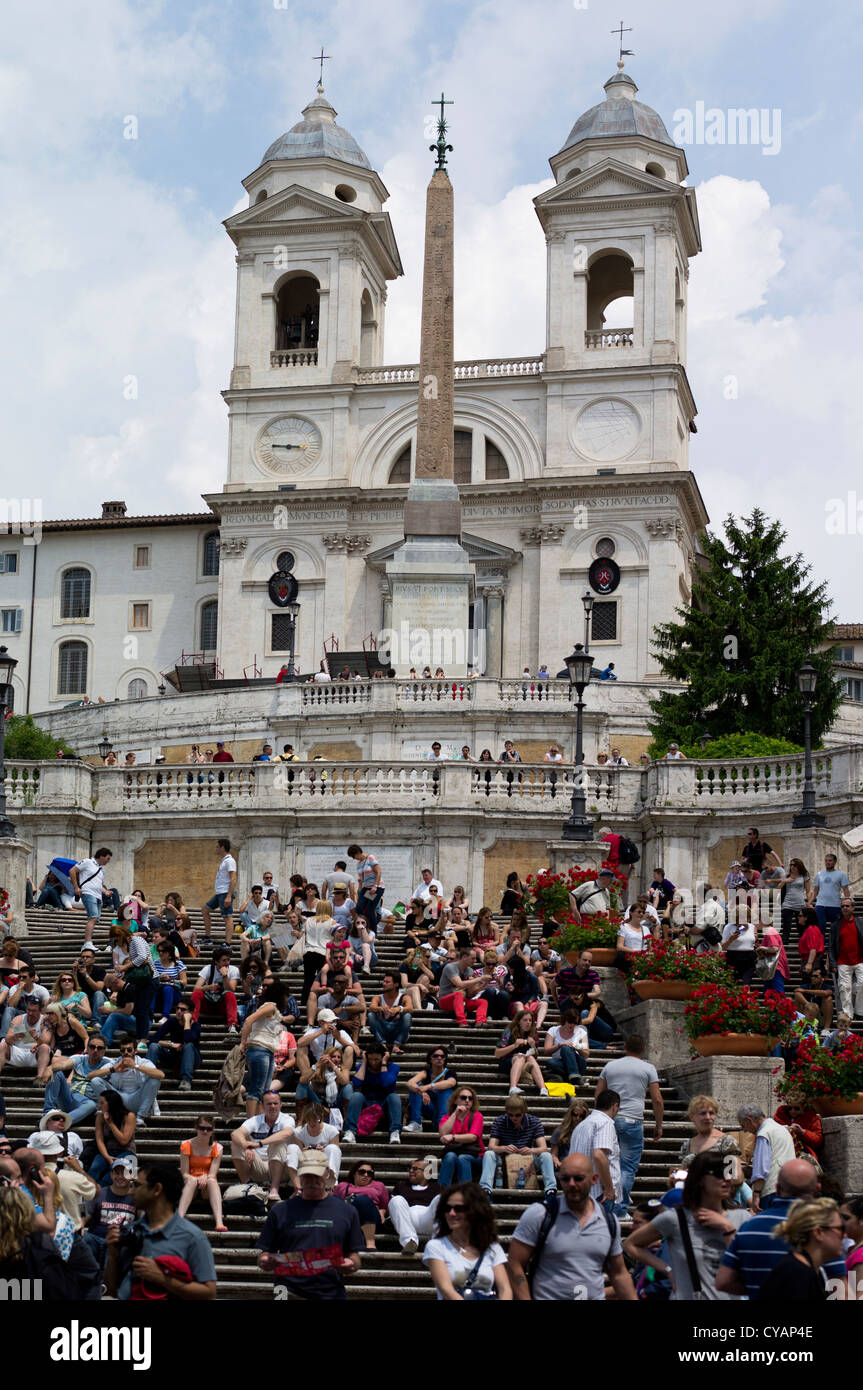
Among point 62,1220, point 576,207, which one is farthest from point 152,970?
point 576,207

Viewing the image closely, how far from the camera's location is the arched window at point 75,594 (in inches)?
3194

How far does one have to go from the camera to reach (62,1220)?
43.3 ft

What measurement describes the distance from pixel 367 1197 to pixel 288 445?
62817 mm

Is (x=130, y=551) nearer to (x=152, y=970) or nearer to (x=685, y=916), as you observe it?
(x=685, y=916)

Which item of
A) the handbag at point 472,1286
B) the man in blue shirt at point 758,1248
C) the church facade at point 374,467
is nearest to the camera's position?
the man in blue shirt at point 758,1248

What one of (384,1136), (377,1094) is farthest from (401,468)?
(384,1136)

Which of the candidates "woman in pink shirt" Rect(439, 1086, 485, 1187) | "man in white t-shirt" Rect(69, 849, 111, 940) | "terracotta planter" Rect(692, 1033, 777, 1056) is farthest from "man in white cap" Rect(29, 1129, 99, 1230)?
Answer: "man in white t-shirt" Rect(69, 849, 111, 940)

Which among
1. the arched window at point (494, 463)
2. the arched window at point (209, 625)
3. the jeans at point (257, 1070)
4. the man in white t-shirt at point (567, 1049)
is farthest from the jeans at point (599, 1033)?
the arched window at point (209, 625)

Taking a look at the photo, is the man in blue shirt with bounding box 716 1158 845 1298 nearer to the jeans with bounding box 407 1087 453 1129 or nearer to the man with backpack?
the man with backpack

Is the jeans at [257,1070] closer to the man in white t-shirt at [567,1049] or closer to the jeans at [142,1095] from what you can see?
the jeans at [142,1095]

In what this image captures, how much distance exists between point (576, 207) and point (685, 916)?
50861 millimetres

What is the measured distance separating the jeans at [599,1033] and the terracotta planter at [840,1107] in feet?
12.8

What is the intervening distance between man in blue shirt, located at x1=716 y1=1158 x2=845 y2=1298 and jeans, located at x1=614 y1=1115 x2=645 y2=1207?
255 inches

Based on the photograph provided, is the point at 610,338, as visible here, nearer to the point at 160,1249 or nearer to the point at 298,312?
the point at 298,312
